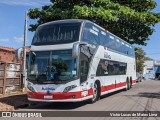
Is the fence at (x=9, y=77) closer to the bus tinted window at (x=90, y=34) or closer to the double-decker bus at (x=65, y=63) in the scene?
the double-decker bus at (x=65, y=63)

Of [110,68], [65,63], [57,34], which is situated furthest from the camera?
[110,68]

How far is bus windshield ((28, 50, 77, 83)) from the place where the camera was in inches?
532

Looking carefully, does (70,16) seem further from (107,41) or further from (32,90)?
(32,90)

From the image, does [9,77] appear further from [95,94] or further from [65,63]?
[65,63]

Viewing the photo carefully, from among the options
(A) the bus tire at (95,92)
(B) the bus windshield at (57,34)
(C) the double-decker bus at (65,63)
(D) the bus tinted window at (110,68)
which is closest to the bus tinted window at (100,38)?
(C) the double-decker bus at (65,63)

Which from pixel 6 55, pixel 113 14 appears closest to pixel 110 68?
pixel 113 14

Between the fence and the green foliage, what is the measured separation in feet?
18.5

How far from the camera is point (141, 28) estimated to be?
1098 inches

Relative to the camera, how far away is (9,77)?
62.6 feet

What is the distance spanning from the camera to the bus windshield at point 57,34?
14.1 metres

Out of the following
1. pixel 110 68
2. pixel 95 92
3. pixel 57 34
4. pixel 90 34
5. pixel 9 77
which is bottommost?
pixel 95 92

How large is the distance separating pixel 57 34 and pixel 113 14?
1025cm

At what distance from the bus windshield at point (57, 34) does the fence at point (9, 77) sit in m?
4.35

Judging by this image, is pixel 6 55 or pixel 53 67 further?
pixel 6 55
